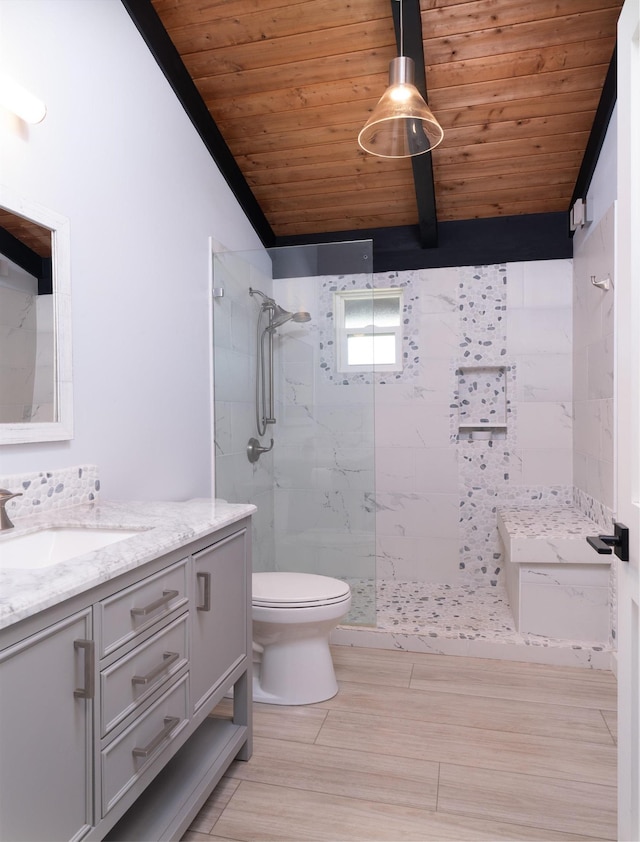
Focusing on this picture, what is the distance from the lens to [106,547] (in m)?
1.35

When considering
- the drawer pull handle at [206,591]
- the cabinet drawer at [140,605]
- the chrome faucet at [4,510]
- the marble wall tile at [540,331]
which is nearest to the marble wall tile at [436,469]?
the marble wall tile at [540,331]

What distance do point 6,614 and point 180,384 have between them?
183 cm

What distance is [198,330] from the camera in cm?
288

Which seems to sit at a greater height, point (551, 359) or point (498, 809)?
point (551, 359)

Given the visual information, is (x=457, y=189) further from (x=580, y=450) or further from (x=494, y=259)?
(x=580, y=450)

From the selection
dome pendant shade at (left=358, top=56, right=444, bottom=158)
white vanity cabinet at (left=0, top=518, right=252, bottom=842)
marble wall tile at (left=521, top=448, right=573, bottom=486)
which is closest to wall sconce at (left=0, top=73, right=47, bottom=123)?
dome pendant shade at (left=358, top=56, right=444, bottom=158)

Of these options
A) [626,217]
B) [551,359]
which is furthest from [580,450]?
[626,217]

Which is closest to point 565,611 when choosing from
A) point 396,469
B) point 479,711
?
point 479,711

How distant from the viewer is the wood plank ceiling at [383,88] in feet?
8.01

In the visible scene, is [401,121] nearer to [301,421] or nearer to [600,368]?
[301,421]

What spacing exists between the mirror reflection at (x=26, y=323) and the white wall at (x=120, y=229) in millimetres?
106

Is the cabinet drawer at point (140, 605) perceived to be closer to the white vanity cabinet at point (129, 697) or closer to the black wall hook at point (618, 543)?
the white vanity cabinet at point (129, 697)

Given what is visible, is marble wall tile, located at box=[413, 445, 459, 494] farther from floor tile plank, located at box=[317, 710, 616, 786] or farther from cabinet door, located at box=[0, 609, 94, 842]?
cabinet door, located at box=[0, 609, 94, 842]

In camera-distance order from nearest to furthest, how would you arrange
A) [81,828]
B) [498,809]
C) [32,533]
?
[81,828] < [32,533] < [498,809]
